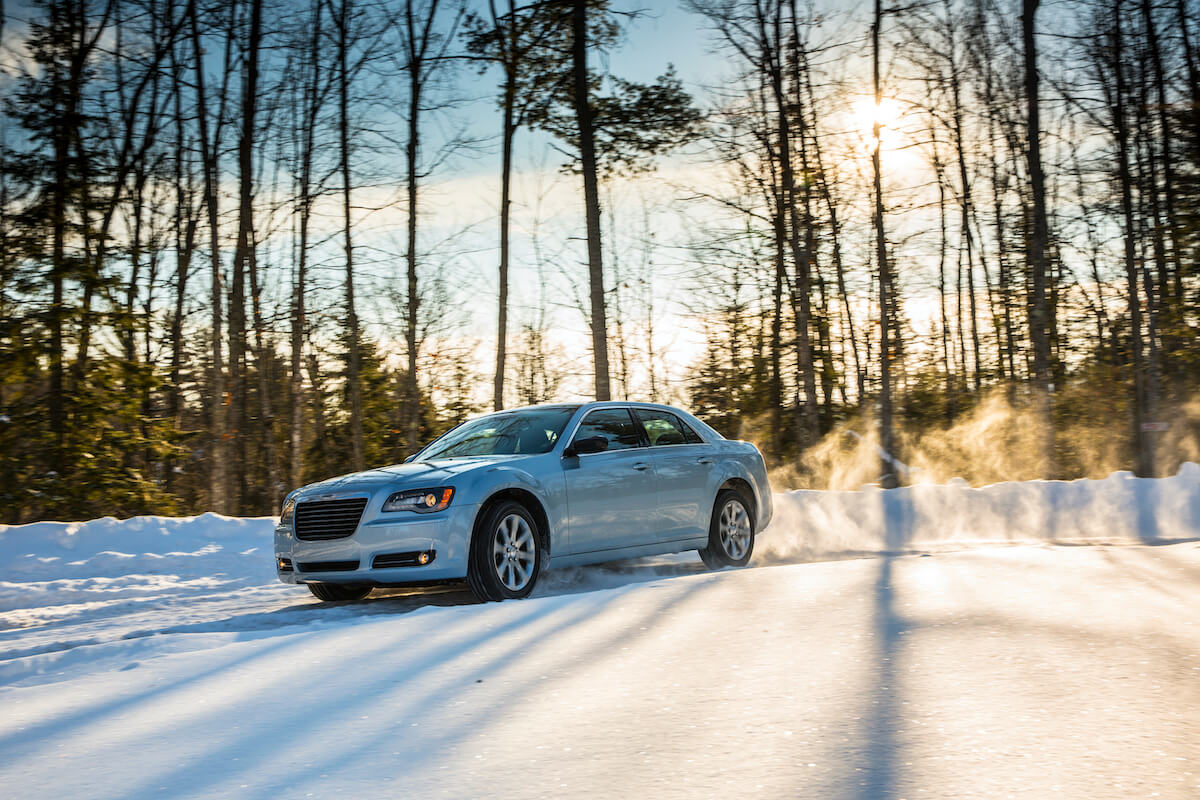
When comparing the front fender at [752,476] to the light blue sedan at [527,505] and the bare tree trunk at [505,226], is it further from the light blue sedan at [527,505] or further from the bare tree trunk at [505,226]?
the bare tree trunk at [505,226]

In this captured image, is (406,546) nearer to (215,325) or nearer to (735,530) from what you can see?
(735,530)

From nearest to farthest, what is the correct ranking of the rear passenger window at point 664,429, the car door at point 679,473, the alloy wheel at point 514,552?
the alloy wheel at point 514,552
the car door at point 679,473
the rear passenger window at point 664,429

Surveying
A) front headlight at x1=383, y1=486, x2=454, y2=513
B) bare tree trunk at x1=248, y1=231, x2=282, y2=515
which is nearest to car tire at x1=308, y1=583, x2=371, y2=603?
front headlight at x1=383, y1=486, x2=454, y2=513

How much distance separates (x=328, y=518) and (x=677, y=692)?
179 inches

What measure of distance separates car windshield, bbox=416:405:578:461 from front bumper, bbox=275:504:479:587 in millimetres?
1233

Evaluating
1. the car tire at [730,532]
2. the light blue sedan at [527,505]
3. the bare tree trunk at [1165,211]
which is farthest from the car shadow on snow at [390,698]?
the bare tree trunk at [1165,211]

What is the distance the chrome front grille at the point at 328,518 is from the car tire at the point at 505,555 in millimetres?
921

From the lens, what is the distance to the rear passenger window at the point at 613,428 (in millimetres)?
9344

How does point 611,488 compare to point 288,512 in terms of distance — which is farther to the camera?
point 611,488

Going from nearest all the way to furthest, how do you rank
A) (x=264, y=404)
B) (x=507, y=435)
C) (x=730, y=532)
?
(x=507, y=435) < (x=730, y=532) < (x=264, y=404)

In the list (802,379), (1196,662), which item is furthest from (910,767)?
(802,379)

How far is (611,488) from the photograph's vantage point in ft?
30.0

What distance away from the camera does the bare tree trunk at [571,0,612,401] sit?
19531 millimetres

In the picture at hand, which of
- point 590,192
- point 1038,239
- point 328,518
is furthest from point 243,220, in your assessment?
point 328,518
